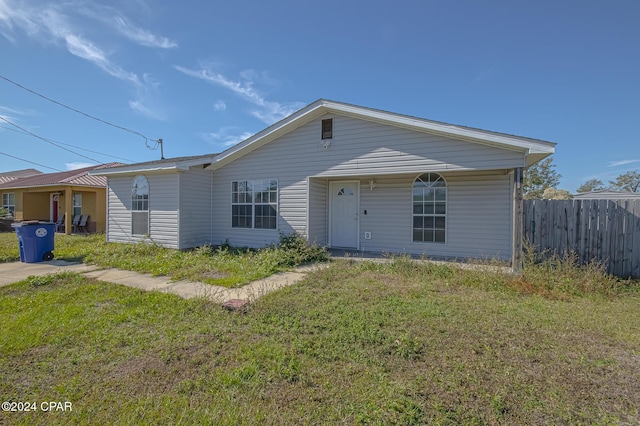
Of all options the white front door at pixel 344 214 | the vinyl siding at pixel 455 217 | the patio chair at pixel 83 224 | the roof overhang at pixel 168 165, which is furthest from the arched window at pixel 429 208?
the patio chair at pixel 83 224

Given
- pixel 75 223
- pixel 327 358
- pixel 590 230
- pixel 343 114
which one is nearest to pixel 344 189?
pixel 343 114

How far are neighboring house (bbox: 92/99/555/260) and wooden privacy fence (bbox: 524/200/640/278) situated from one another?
64cm

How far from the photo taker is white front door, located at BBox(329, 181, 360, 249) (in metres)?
9.66

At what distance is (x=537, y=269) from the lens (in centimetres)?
588

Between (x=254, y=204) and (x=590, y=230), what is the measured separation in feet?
30.6

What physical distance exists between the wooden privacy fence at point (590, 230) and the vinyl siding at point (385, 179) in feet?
2.67

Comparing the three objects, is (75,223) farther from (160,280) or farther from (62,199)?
(160,280)

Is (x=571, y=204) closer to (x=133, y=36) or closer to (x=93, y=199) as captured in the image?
(x=133, y=36)

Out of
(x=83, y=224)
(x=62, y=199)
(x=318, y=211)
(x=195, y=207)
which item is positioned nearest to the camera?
(x=318, y=211)

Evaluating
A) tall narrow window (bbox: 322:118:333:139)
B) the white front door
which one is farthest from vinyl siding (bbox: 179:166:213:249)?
tall narrow window (bbox: 322:118:333:139)

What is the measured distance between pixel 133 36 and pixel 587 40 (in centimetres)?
1624

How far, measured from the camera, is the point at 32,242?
7.87m

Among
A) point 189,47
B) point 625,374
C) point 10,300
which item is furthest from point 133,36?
point 625,374

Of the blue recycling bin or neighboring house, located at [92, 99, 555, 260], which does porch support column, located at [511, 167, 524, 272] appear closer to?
neighboring house, located at [92, 99, 555, 260]
